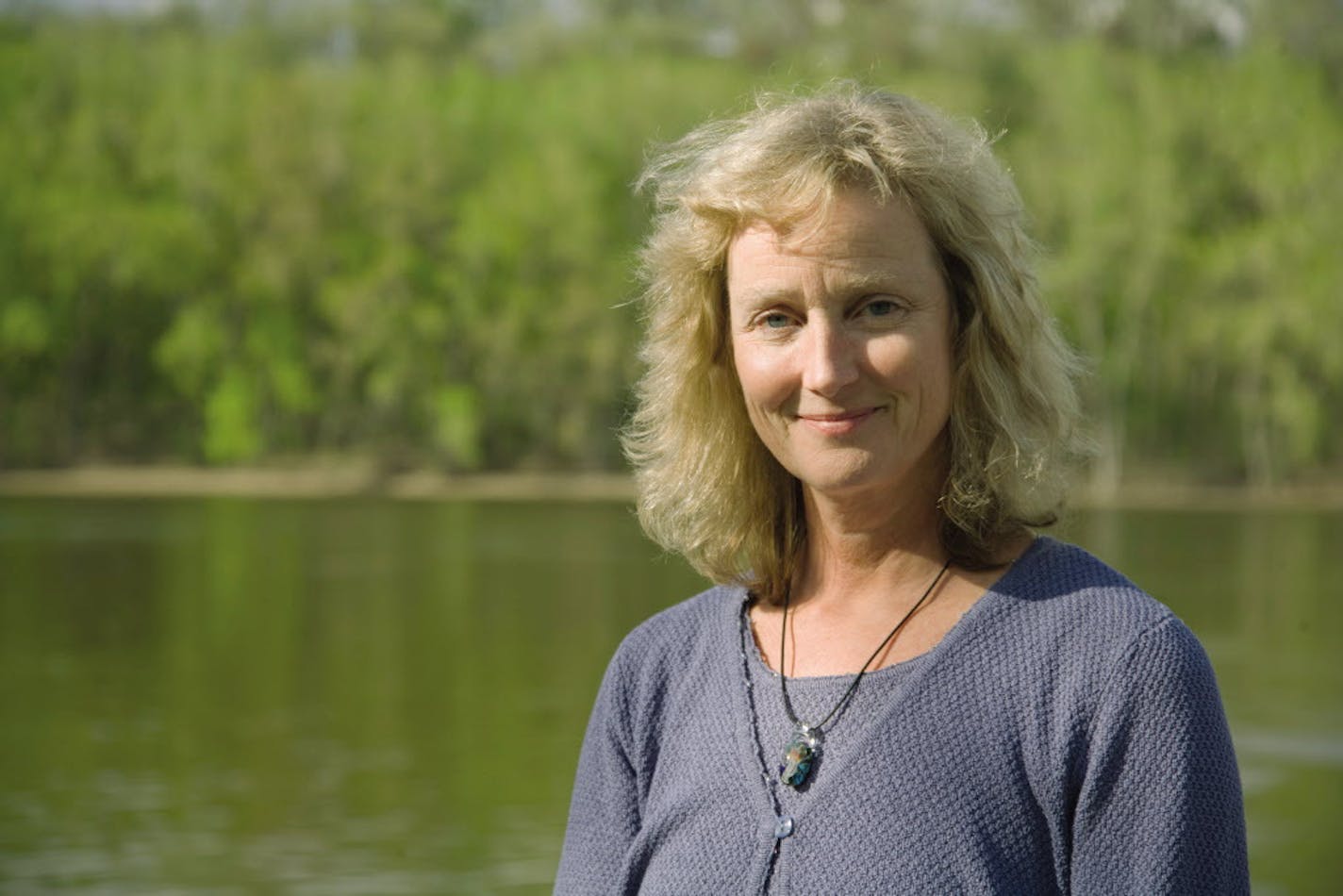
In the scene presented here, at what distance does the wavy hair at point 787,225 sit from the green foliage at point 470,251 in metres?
43.9

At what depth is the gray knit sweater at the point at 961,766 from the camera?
1.82m

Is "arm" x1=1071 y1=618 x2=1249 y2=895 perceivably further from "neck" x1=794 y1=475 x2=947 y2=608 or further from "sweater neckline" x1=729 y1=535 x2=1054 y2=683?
"neck" x1=794 y1=475 x2=947 y2=608

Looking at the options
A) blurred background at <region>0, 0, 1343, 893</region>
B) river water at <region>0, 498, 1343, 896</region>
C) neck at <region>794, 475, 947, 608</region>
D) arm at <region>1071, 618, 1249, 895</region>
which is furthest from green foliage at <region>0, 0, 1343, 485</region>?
arm at <region>1071, 618, 1249, 895</region>

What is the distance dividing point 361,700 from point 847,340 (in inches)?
480

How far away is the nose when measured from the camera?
2.03 metres

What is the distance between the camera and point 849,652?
81.2 inches

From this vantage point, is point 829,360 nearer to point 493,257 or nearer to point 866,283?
point 866,283

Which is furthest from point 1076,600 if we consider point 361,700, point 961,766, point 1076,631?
point 361,700

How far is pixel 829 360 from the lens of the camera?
2033 millimetres

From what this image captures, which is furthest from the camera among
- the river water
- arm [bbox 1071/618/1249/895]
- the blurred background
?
the blurred background

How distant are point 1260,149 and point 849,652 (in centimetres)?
4745

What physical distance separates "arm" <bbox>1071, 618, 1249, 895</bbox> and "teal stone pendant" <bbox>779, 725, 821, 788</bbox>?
0.90 feet

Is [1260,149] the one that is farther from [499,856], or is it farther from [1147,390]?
[499,856]

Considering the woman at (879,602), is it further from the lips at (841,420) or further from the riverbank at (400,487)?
the riverbank at (400,487)
